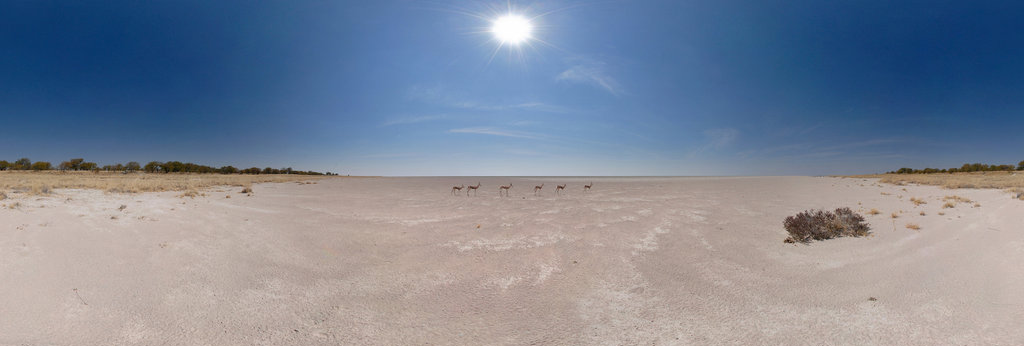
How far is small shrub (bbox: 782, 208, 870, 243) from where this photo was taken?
9.55m

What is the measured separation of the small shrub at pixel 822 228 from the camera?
955 cm

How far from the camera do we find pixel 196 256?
7.53 metres

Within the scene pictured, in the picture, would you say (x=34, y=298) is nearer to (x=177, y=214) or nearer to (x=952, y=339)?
(x=177, y=214)

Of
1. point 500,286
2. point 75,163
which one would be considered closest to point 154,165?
point 75,163

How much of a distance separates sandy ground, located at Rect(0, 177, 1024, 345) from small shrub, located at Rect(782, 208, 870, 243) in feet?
1.45

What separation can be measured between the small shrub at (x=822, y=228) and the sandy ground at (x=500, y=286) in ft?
1.45

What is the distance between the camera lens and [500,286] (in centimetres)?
594

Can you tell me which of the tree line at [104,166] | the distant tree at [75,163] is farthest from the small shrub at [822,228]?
the distant tree at [75,163]

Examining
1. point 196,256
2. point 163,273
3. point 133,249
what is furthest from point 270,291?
point 133,249

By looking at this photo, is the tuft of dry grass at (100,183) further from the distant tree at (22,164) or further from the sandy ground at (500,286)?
the distant tree at (22,164)

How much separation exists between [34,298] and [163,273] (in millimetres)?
1433

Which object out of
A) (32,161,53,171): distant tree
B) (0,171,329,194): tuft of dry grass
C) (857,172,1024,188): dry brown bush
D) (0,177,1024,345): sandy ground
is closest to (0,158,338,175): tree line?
(32,161,53,171): distant tree

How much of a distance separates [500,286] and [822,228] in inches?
371

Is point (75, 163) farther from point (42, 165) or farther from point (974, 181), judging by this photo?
point (974, 181)
